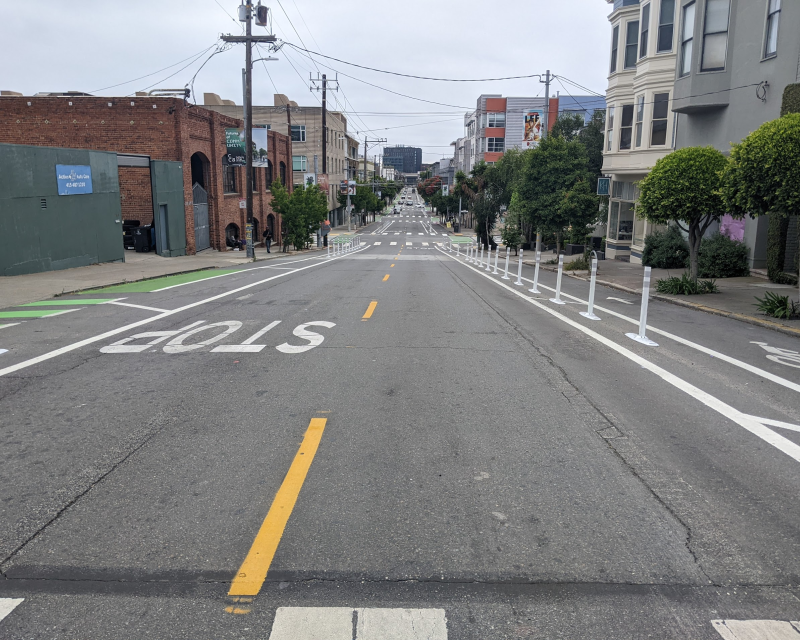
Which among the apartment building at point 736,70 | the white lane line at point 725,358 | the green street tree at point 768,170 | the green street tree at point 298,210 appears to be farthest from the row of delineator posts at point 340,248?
the white lane line at point 725,358

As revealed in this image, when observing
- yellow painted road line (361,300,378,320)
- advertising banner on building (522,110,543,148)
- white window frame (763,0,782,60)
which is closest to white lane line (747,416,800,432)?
yellow painted road line (361,300,378,320)

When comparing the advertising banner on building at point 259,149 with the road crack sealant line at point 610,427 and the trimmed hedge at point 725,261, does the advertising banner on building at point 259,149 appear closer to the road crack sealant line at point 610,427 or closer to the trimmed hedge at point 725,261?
the trimmed hedge at point 725,261

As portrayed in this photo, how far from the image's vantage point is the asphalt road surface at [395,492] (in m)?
3.39

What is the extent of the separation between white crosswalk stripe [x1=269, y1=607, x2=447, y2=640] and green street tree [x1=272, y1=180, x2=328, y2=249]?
42.9m

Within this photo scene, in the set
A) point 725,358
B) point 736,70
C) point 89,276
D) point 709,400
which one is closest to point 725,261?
point 736,70

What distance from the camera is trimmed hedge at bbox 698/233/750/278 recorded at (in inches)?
819

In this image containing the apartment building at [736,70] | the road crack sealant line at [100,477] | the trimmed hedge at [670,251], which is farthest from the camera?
the trimmed hedge at [670,251]

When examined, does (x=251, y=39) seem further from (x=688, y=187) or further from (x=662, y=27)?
(x=688, y=187)

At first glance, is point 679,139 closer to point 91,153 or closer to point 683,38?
point 683,38

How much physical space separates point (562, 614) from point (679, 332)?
9.36 m

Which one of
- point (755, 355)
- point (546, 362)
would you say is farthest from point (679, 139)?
point (546, 362)

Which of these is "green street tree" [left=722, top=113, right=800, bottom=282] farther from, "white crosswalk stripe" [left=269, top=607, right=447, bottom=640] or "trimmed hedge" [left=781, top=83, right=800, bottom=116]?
"white crosswalk stripe" [left=269, top=607, right=447, bottom=640]

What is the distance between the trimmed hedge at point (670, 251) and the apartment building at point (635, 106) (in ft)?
6.11

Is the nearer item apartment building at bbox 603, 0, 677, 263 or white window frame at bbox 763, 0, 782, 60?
white window frame at bbox 763, 0, 782, 60
